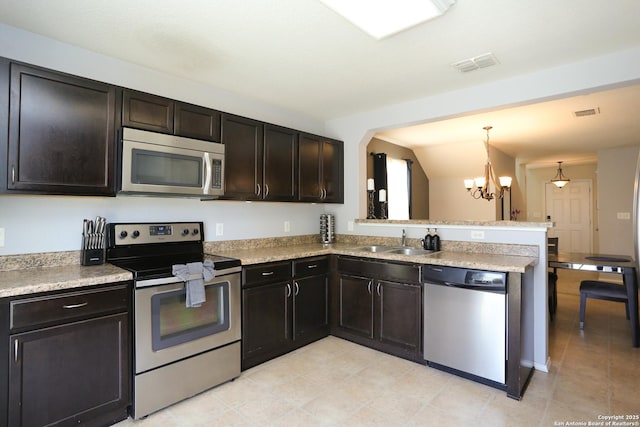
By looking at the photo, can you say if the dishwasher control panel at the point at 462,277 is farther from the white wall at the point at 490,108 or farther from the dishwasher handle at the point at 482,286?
the white wall at the point at 490,108

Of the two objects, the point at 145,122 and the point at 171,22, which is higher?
the point at 171,22

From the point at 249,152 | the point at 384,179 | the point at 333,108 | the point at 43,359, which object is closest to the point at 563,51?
the point at 333,108

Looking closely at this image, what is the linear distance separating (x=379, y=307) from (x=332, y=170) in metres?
1.65

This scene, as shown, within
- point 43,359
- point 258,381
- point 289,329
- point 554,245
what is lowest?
point 258,381

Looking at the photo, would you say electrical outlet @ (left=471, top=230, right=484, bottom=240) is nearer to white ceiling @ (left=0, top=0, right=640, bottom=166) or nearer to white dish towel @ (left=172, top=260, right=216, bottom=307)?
white ceiling @ (left=0, top=0, right=640, bottom=166)

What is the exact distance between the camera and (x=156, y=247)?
8.83 feet

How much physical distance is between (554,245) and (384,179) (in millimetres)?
→ 2395

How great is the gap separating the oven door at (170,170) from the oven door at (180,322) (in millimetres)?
→ 686

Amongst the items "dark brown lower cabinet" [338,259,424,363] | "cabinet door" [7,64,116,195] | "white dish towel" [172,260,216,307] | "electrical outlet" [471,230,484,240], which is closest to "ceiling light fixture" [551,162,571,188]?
"electrical outlet" [471,230,484,240]

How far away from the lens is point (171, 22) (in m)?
2.04

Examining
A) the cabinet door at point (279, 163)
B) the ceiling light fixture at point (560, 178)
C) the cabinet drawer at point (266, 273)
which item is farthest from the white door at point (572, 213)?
the cabinet drawer at point (266, 273)

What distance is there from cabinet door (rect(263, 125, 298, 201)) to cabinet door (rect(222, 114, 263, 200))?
8cm

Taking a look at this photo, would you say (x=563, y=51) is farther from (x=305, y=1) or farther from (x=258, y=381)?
(x=258, y=381)

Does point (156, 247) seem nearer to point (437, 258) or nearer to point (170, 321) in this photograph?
point (170, 321)
